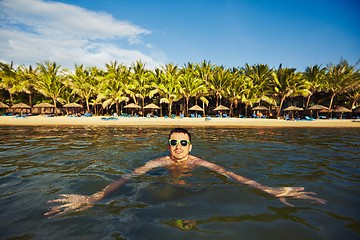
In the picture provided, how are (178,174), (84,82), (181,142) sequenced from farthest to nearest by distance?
(84,82) → (178,174) → (181,142)

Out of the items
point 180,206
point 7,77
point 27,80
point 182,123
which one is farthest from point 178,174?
point 7,77

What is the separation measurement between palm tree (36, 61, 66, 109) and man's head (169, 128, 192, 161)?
37.9 meters

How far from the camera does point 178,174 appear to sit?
3.91 m

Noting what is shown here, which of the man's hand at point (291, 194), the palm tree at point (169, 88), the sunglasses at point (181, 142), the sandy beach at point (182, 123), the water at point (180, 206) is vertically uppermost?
the palm tree at point (169, 88)

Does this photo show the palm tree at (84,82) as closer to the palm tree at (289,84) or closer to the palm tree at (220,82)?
the palm tree at (220,82)

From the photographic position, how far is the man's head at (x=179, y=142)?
12.2ft

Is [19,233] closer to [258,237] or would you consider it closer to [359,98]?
[258,237]

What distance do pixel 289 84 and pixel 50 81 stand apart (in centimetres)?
3980

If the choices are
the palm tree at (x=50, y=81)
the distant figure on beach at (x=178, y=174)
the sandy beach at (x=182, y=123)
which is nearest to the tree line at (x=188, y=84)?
the palm tree at (x=50, y=81)

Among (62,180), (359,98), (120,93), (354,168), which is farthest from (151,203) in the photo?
(359,98)

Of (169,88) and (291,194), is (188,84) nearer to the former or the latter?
(169,88)

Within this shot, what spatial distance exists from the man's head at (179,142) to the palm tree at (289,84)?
32.2m

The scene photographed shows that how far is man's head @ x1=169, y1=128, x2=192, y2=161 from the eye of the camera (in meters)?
3.73

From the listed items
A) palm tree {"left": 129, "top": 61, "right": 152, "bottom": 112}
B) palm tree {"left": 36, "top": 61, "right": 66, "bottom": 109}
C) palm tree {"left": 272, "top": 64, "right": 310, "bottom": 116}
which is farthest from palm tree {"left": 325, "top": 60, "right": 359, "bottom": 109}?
palm tree {"left": 36, "top": 61, "right": 66, "bottom": 109}
